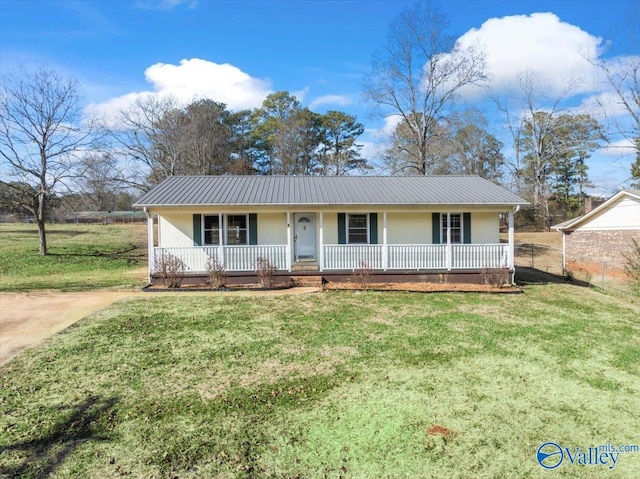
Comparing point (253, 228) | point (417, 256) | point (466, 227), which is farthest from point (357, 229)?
point (466, 227)

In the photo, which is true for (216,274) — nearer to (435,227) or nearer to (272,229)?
(272,229)

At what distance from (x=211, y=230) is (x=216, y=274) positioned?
2040 mm

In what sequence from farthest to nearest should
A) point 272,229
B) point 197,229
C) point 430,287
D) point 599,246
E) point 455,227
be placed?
point 599,246
point 455,227
point 272,229
point 197,229
point 430,287

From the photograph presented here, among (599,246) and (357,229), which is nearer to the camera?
(357,229)

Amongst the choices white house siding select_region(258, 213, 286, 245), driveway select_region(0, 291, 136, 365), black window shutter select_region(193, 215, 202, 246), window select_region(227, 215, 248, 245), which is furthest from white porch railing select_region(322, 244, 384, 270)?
driveway select_region(0, 291, 136, 365)

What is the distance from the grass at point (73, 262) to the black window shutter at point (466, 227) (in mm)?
11496

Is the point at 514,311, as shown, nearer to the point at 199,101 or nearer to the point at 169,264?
the point at 169,264

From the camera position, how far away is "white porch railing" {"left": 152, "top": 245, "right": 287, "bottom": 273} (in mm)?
12375

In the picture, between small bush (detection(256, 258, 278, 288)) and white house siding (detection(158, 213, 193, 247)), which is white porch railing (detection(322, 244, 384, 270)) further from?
white house siding (detection(158, 213, 193, 247))

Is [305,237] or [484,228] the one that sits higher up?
[484,228]

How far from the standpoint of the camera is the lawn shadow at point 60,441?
11.3 ft

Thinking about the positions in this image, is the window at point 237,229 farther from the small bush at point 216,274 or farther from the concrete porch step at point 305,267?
the concrete porch step at point 305,267

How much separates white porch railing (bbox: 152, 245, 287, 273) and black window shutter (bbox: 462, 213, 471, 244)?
21.3 feet

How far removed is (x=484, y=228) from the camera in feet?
45.3
